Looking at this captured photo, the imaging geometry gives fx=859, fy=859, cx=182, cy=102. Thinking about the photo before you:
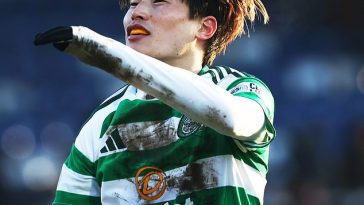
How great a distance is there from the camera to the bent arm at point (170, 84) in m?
2.14

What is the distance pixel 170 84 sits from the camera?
7.38 ft

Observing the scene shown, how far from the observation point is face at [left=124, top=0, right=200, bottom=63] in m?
2.76

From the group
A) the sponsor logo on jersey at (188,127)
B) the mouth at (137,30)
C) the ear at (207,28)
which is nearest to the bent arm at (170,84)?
the sponsor logo on jersey at (188,127)

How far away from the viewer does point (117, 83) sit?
6.56 meters

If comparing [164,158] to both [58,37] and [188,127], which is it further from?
[58,37]

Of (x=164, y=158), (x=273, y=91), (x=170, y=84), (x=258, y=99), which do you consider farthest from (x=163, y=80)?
(x=273, y=91)

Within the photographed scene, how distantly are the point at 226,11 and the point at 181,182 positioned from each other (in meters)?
0.72

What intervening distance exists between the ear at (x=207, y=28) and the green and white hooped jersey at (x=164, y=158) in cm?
15

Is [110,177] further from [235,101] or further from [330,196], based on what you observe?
[330,196]

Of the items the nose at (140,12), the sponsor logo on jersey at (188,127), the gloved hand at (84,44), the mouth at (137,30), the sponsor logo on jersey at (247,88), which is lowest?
the sponsor logo on jersey at (188,127)

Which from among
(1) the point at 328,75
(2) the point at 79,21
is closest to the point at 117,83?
(2) the point at 79,21

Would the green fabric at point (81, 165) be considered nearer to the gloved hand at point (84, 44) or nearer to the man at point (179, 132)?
the man at point (179, 132)

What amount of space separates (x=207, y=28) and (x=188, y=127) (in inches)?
18.9

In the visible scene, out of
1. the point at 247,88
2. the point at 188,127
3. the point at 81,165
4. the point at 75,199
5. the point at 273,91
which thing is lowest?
the point at 75,199
